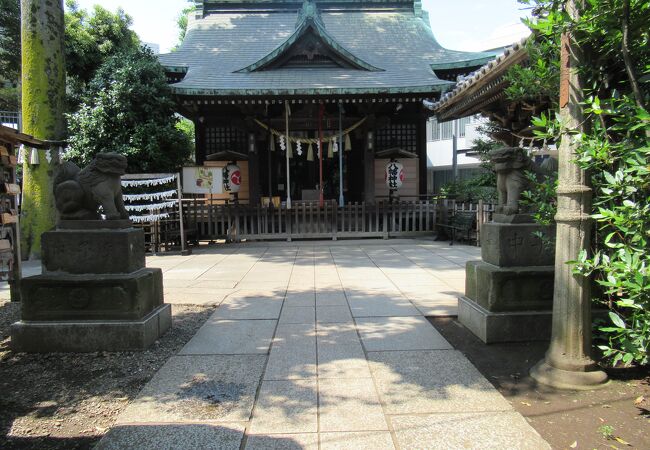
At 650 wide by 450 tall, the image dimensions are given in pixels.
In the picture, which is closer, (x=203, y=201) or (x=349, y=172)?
(x=203, y=201)

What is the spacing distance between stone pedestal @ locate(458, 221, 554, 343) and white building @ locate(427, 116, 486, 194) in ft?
88.5

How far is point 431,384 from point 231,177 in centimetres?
1118

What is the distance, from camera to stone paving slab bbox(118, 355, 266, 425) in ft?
9.42

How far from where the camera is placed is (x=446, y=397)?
3.07 metres

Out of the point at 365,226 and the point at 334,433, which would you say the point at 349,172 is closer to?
the point at 365,226

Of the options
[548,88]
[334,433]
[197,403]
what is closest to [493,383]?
[334,433]

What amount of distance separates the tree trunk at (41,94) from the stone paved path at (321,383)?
17.2 feet

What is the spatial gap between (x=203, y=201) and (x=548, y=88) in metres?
10.6

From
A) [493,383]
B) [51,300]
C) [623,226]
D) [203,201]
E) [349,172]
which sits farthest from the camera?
[349,172]

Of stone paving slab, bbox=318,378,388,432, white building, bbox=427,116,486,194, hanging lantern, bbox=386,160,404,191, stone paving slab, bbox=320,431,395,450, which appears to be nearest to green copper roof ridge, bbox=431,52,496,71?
hanging lantern, bbox=386,160,404,191

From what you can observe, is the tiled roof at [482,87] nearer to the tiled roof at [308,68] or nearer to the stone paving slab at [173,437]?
the tiled roof at [308,68]

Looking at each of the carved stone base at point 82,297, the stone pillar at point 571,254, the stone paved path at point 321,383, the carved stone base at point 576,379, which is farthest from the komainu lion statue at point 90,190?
the carved stone base at point 576,379

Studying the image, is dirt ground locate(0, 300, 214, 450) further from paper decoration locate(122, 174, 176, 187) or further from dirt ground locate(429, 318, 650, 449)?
paper decoration locate(122, 174, 176, 187)

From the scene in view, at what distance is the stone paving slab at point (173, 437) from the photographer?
2512 mm
